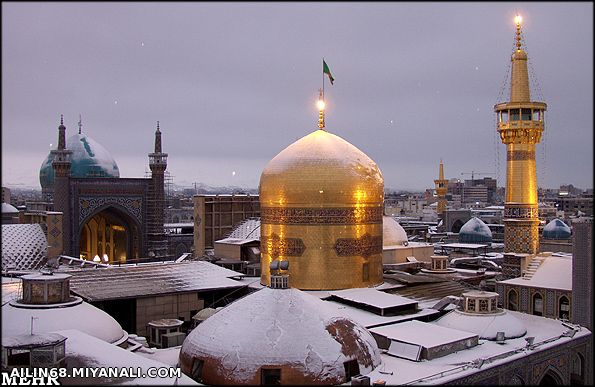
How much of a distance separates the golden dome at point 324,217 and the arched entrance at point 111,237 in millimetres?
11946

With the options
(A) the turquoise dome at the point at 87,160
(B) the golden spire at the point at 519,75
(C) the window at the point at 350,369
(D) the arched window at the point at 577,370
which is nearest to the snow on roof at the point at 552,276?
(D) the arched window at the point at 577,370

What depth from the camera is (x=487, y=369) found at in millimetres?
11734

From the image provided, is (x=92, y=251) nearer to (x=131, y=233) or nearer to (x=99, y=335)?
(x=131, y=233)

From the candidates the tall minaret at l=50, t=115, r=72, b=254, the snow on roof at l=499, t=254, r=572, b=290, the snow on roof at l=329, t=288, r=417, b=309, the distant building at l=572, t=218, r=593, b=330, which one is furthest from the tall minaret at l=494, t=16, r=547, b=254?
the tall minaret at l=50, t=115, r=72, b=254

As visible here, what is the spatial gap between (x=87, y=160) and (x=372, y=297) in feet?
72.2

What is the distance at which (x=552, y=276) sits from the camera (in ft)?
60.3

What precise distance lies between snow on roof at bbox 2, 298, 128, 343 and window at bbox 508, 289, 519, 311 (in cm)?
1140

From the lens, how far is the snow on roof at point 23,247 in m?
22.3

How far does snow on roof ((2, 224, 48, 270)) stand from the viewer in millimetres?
22328

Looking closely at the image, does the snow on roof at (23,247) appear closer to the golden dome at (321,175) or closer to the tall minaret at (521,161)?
the golden dome at (321,175)

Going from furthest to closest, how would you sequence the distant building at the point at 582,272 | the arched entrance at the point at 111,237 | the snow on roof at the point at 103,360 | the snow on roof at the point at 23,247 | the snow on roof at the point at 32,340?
the arched entrance at the point at 111,237 < the snow on roof at the point at 23,247 < the distant building at the point at 582,272 < the snow on roof at the point at 32,340 < the snow on roof at the point at 103,360

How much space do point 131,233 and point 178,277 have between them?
37.6 feet

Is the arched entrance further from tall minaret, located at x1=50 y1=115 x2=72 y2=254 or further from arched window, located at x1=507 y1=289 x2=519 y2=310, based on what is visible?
arched window, located at x1=507 y1=289 x2=519 y2=310

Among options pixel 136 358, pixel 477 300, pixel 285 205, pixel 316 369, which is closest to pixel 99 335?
pixel 136 358
